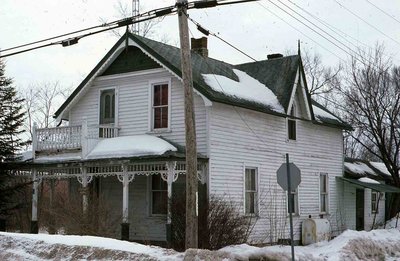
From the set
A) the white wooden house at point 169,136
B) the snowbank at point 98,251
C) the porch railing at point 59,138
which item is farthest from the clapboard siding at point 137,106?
the snowbank at point 98,251

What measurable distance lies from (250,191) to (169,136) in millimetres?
3742

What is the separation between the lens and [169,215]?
669 inches

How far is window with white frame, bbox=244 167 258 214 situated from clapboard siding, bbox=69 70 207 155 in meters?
2.94

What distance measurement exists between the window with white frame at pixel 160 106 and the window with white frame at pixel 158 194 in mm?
2047

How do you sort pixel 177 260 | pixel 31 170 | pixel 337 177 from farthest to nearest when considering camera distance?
pixel 337 177
pixel 31 170
pixel 177 260

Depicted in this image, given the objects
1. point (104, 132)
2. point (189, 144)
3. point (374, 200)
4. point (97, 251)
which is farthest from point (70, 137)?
point (374, 200)

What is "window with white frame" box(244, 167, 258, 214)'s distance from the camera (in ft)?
68.7

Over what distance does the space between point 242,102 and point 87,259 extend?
9845 mm

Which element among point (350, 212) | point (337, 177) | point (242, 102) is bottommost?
point (350, 212)

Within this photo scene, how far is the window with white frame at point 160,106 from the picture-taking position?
802 inches

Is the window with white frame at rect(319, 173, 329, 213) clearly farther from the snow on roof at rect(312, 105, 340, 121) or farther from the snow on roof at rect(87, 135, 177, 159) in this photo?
the snow on roof at rect(87, 135, 177, 159)

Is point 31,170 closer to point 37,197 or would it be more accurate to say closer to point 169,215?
point 37,197

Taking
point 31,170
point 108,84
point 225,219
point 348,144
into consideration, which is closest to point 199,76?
point 108,84

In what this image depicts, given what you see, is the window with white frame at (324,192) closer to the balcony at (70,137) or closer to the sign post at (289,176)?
the balcony at (70,137)
